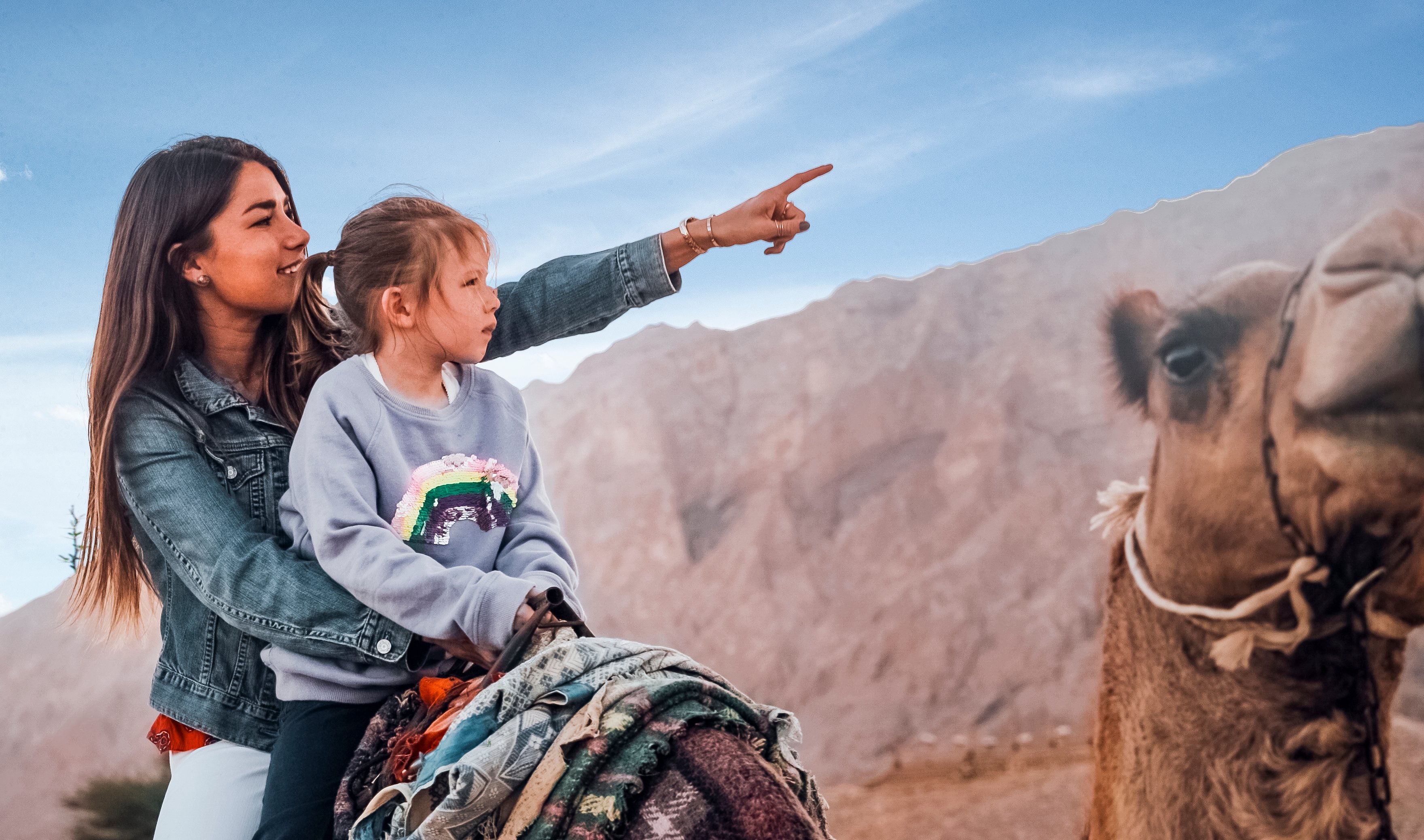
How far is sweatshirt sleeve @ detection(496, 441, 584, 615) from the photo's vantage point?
4.03 feet

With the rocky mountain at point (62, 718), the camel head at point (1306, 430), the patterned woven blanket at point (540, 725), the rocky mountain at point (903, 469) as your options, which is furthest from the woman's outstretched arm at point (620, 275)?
the rocky mountain at point (62, 718)

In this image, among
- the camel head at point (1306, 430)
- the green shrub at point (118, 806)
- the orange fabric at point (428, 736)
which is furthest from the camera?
the green shrub at point (118, 806)

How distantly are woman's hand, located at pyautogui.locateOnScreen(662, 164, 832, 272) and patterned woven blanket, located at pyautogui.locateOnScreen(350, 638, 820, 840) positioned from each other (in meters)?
0.70

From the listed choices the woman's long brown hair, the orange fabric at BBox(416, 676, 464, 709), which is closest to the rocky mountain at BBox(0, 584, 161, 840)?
the woman's long brown hair

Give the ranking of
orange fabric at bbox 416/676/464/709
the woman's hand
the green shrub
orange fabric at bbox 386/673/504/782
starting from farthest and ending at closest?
the green shrub
the woman's hand
orange fabric at bbox 416/676/464/709
orange fabric at bbox 386/673/504/782

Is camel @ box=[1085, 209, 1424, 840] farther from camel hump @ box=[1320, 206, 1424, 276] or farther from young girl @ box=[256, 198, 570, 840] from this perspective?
young girl @ box=[256, 198, 570, 840]

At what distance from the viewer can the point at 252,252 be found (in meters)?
1.43

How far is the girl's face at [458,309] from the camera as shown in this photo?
4.14 feet

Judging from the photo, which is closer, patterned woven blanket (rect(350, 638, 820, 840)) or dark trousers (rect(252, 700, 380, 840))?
patterned woven blanket (rect(350, 638, 820, 840))

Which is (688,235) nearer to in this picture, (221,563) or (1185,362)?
(221,563)

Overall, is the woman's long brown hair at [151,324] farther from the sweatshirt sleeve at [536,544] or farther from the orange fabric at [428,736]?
the orange fabric at [428,736]

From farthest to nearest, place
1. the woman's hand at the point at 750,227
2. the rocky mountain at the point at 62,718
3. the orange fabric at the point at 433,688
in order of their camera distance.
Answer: the rocky mountain at the point at 62,718, the woman's hand at the point at 750,227, the orange fabric at the point at 433,688

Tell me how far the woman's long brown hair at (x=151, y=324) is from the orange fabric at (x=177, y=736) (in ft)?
0.60

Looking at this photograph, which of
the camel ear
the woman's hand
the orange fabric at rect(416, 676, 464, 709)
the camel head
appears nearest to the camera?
the orange fabric at rect(416, 676, 464, 709)
